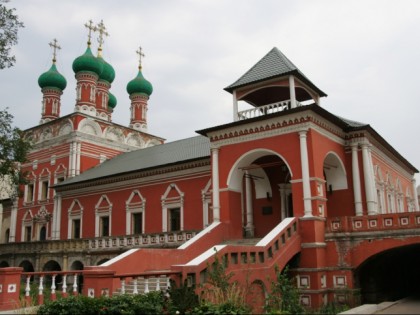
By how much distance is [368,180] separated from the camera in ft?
52.7

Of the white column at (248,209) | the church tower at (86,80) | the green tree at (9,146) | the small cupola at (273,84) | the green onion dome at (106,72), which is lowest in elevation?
the white column at (248,209)

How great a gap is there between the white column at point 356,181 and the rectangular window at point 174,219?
8.51 meters

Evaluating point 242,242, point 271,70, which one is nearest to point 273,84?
point 271,70

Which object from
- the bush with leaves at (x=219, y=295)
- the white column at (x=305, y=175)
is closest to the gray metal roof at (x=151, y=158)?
the white column at (x=305, y=175)

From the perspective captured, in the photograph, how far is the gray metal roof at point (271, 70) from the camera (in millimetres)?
15859

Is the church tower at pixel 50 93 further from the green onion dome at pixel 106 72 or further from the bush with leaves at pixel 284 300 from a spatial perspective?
the bush with leaves at pixel 284 300

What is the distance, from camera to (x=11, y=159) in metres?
18.2

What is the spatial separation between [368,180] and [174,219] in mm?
9331

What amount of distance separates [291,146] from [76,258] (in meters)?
12.5

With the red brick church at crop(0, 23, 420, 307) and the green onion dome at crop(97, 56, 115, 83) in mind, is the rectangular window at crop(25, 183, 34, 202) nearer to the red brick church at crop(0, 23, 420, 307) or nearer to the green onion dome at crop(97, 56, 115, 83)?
the red brick church at crop(0, 23, 420, 307)

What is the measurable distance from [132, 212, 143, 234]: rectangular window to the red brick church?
0.21 feet

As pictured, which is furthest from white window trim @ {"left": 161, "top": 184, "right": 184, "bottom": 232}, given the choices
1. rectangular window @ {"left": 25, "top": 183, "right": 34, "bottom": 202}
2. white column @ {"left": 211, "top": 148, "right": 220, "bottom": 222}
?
rectangular window @ {"left": 25, "top": 183, "right": 34, "bottom": 202}

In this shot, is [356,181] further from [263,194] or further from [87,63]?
[87,63]

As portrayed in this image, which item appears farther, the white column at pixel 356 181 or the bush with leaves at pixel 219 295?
the white column at pixel 356 181
